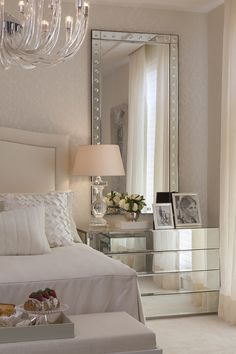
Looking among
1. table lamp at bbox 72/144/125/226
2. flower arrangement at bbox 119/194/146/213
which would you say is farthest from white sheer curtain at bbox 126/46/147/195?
table lamp at bbox 72/144/125/226

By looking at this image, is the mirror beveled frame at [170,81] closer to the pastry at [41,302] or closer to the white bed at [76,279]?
the white bed at [76,279]

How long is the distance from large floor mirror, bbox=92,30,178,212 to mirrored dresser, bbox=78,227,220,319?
50 cm

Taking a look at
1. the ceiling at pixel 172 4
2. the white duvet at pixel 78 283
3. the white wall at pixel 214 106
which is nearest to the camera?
the white duvet at pixel 78 283

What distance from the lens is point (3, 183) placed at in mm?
4875

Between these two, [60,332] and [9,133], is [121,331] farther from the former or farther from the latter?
[9,133]

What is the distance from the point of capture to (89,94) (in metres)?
5.24

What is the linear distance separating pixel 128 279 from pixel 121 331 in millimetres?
688

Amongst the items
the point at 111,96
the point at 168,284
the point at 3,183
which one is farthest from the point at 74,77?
the point at 168,284

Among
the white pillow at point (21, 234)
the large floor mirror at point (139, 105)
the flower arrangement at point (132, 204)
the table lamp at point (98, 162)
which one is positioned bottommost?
the white pillow at point (21, 234)

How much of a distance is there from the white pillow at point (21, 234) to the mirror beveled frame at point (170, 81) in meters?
1.31

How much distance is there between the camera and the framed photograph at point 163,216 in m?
5.09

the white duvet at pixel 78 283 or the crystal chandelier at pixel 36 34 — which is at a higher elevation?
the crystal chandelier at pixel 36 34

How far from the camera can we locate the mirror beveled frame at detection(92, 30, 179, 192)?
521cm

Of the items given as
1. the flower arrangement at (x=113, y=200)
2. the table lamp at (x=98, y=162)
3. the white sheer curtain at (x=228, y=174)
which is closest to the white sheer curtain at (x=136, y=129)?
the flower arrangement at (x=113, y=200)
